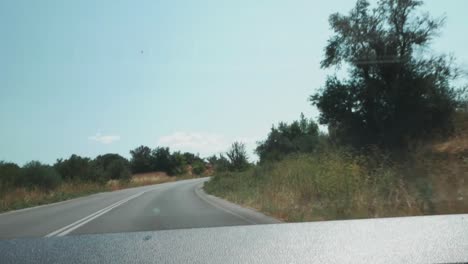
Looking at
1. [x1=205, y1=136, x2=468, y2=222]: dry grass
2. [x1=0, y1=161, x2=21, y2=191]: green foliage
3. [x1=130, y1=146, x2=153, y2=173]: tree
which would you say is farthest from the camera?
[x1=130, y1=146, x2=153, y2=173]: tree

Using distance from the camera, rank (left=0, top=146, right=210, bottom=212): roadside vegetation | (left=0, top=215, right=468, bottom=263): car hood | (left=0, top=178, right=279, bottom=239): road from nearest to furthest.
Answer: (left=0, top=215, right=468, bottom=263): car hood
(left=0, top=178, right=279, bottom=239): road
(left=0, top=146, right=210, bottom=212): roadside vegetation

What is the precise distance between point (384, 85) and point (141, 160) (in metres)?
112

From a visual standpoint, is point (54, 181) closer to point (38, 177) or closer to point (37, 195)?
point (38, 177)

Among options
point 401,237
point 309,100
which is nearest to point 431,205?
point 401,237

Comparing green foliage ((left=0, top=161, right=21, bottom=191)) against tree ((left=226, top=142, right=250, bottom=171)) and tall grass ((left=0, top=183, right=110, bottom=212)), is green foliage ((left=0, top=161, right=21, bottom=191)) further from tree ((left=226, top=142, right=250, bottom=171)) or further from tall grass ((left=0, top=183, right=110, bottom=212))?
tree ((left=226, top=142, right=250, bottom=171))

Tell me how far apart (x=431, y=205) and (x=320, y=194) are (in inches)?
168

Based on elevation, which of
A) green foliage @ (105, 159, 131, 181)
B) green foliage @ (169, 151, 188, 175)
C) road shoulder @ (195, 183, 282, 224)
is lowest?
road shoulder @ (195, 183, 282, 224)

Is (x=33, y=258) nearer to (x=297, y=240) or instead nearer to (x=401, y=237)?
(x=297, y=240)

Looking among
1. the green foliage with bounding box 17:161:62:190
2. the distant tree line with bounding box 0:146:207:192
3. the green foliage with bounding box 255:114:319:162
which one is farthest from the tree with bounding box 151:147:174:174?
the green foliage with bounding box 17:161:62:190

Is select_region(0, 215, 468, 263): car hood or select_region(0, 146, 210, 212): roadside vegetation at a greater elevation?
select_region(0, 146, 210, 212): roadside vegetation

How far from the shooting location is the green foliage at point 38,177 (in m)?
40.7

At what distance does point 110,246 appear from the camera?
13.3ft

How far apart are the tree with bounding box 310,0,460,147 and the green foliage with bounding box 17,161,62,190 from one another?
2485cm

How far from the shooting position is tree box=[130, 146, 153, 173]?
13575cm
